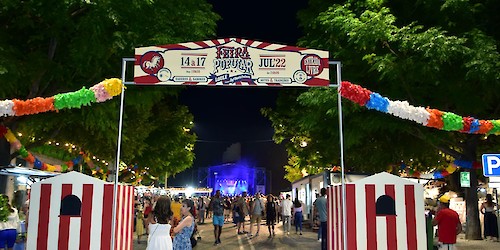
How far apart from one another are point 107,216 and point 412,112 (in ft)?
20.9

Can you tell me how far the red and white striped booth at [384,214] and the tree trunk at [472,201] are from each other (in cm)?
1097

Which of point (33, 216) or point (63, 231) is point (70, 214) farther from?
point (33, 216)

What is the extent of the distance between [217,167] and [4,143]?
87415mm

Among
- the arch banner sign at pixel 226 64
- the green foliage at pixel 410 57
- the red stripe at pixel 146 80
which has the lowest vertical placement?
the red stripe at pixel 146 80

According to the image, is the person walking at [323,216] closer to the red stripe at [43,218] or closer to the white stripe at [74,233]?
the white stripe at [74,233]

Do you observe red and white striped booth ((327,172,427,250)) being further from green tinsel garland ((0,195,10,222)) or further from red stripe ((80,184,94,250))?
green tinsel garland ((0,195,10,222))

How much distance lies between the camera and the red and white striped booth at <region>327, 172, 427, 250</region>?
897cm

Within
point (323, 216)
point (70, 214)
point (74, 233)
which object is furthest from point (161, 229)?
point (323, 216)

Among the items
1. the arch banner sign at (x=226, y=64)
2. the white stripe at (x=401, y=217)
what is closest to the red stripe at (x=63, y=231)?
the arch banner sign at (x=226, y=64)

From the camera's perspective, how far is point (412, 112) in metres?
10.5

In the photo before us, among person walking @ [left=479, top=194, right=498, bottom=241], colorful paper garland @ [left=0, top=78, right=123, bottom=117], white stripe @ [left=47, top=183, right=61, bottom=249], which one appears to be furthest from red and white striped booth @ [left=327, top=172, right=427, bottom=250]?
person walking @ [left=479, top=194, right=498, bottom=241]

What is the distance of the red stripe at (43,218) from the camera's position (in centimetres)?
868

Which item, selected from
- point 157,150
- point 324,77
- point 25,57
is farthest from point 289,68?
point 157,150

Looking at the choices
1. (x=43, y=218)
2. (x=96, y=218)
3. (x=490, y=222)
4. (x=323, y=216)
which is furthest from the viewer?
(x=490, y=222)
